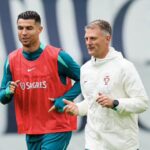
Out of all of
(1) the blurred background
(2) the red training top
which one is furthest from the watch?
(1) the blurred background

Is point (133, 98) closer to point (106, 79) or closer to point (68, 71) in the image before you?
point (106, 79)

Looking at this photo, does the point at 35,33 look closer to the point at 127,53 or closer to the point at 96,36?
the point at 96,36

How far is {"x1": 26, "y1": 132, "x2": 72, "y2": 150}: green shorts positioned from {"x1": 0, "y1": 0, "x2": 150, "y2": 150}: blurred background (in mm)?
1658

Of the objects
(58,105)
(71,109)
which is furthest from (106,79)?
(58,105)

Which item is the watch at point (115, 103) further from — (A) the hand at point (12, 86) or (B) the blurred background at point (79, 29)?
(B) the blurred background at point (79, 29)

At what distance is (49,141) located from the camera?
23.1 ft

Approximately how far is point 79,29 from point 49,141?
2.08m

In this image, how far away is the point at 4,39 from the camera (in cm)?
880

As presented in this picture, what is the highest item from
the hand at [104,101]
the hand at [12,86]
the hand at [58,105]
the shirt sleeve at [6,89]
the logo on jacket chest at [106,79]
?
the logo on jacket chest at [106,79]

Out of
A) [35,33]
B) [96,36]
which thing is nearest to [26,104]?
[35,33]

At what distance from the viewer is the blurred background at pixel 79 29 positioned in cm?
876

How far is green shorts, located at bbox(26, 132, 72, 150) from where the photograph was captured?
7031 mm

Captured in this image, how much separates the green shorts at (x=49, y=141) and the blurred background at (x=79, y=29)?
1.66 metres

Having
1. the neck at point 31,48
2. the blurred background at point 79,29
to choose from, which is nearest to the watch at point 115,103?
the neck at point 31,48
